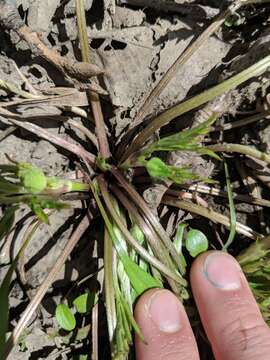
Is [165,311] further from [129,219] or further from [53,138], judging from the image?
[53,138]

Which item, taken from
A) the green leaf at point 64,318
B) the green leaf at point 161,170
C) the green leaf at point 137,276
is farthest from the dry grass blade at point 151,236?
the green leaf at point 64,318

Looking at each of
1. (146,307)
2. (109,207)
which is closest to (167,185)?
(109,207)

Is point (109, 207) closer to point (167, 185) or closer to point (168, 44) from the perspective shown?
point (167, 185)

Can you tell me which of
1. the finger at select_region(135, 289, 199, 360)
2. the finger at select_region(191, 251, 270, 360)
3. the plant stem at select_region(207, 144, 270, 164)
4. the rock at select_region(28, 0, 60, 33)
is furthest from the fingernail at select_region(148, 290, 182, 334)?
the rock at select_region(28, 0, 60, 33)

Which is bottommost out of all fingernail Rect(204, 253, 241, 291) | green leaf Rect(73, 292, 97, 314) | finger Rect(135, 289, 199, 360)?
finger Rect(135, 289, 199, 360)

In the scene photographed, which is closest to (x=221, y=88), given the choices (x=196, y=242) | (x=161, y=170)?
(x=161, y=170)

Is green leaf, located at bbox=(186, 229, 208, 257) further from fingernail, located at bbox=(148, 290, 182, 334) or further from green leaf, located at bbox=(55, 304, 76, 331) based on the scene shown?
green leaf, located at bbox=(55, 304, 76, 331)
